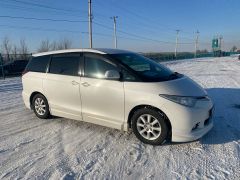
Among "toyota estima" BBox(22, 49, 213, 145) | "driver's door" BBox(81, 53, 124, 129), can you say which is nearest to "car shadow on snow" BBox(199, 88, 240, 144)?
"toyota estima" BBox(22, 49, 213, 145)

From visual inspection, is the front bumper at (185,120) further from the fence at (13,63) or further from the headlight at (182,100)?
the fence at (13,63)

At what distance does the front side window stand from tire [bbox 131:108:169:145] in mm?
1033

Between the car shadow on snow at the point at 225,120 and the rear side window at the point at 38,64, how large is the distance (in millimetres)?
3936

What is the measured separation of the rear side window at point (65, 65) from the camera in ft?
16.9

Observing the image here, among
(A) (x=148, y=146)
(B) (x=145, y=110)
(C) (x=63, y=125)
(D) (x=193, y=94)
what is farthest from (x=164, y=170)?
(C) (x=63, y=125)

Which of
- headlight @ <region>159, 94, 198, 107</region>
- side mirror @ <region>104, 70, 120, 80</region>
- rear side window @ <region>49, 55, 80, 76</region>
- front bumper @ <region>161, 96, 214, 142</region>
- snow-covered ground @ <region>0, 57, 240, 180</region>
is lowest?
snow-covered ground @ <region>0, 57, 240, 180</region>

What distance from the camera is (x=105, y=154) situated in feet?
13.1

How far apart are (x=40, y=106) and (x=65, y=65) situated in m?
1.34

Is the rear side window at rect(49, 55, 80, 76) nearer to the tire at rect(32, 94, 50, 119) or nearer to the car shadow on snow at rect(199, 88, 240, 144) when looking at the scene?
the tire at rect(32, 94, 50, 119)

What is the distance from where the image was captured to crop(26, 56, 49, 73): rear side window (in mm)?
5777

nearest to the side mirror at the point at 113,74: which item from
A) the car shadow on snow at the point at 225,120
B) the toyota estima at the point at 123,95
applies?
the toyota estima at the point at 123,95

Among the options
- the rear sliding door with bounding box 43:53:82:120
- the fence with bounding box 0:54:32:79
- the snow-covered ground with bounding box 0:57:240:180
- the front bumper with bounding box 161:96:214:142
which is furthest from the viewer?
the fence with bounding box 0:54:32:79

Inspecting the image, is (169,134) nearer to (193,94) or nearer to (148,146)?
(148,146)

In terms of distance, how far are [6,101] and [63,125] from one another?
12.9ft
